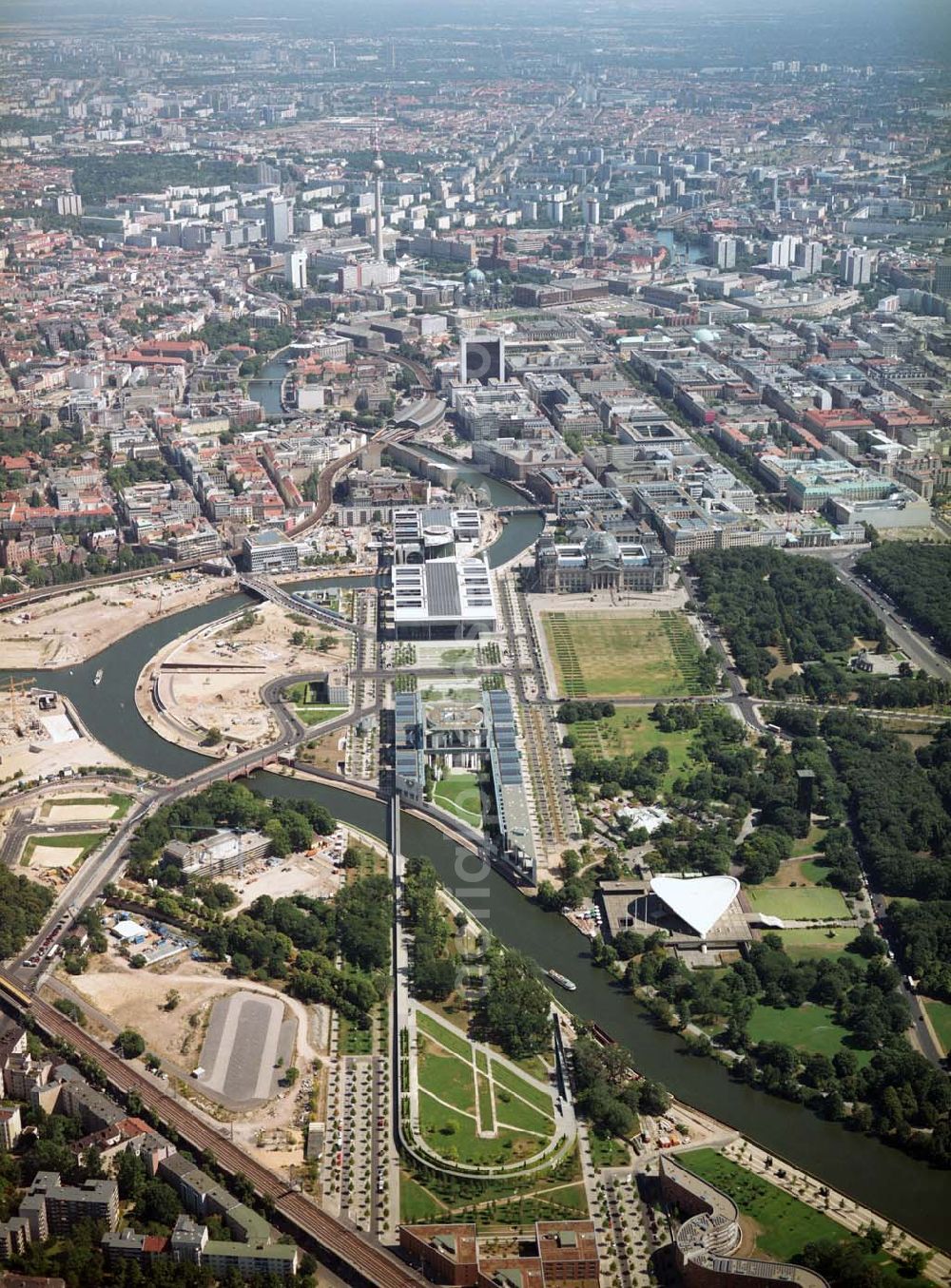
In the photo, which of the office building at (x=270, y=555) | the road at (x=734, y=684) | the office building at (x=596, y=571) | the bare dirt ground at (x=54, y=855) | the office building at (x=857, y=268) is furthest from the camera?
the office building at (x=857, y=268)

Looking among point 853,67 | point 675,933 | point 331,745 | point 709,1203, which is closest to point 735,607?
point 331,745

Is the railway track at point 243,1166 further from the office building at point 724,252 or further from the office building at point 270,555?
the office building at point 724,252

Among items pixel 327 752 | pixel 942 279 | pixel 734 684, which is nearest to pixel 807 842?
pixel 734 684

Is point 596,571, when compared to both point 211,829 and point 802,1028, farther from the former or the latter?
point 802,1028

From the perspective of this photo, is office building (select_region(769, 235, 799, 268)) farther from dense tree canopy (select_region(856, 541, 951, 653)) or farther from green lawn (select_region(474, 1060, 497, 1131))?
green lawn (select_region(474, 1060, 497, 1131))

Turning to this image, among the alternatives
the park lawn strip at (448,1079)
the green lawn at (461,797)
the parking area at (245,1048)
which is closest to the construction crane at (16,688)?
the green lawn at (461,797)

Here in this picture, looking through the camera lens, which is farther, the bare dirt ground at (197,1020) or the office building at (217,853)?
the office building at (217,853)

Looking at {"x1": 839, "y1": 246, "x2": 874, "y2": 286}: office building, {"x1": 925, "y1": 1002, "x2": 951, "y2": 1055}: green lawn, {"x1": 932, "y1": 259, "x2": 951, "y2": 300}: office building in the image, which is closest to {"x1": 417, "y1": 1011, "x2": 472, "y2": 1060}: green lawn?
{"x1": 925, "y1": 1002, "x2": 951, "y2": 1055}: green lawn
